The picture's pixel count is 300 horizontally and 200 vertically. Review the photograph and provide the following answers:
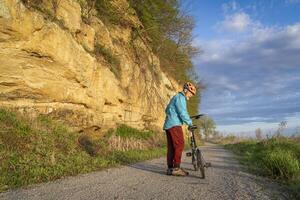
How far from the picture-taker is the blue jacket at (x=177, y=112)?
848 cm

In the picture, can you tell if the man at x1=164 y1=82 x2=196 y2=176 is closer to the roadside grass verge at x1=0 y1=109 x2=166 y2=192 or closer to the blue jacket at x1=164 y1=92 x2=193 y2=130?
the blue jacket at x1=164 y1=92 x2=193 y2=130

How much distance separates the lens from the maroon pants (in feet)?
27.7

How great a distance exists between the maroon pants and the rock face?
15.4ft

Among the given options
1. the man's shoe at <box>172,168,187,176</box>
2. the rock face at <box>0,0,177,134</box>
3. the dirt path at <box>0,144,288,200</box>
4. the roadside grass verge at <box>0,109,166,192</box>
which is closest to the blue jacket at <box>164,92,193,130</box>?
the man's shoe at <box>172,168,187,176</box>

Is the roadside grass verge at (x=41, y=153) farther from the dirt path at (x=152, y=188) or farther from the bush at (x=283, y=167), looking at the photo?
the bush at (x=283, y=167)

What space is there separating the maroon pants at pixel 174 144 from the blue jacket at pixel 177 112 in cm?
14

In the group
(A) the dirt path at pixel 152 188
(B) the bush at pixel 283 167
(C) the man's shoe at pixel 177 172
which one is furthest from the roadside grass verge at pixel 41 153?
(B) the bush at pixel 283 167

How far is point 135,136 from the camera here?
1761cm

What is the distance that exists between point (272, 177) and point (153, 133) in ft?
44.3

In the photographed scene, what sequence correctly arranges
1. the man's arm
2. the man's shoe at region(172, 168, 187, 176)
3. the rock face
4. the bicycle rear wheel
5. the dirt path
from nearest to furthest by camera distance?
the dirt path, the bicycle rear wheel, the man's shoe at region(172, 168, 187, 176), the man's arm, the rock face

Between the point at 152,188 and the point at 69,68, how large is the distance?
7058 millimetres

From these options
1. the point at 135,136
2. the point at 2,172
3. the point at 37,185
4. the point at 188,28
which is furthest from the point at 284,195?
the point at 188,28

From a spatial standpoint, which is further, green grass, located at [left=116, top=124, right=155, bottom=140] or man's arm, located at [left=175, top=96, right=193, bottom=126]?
green grass, located at [left=116, top=124, right=155, bottom=140]

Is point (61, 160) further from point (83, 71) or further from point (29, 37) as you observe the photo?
point (83, 71)
